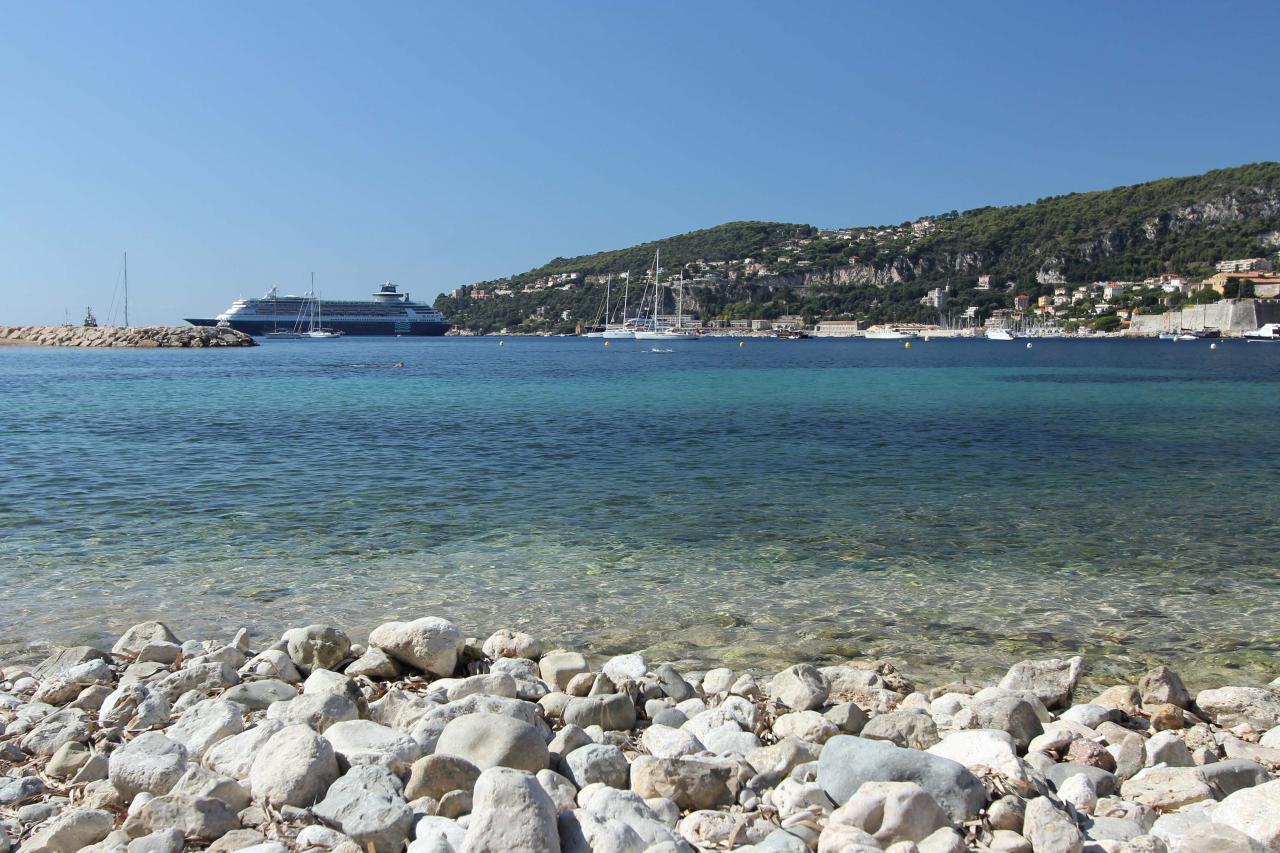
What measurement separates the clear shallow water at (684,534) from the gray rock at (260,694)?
196cm

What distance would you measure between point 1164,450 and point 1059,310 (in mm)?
160034

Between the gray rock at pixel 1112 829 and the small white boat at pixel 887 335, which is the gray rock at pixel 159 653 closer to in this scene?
the gray rock at pixel 1112 829

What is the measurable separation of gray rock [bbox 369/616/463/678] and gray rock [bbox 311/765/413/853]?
1564 millimetres

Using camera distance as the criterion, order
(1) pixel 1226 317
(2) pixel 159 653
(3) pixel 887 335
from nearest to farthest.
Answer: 1. (2) pixel 159 653
2. (1) pixel 1226 317
3. (3) pixel 887 335

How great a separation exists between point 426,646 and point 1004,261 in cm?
19321

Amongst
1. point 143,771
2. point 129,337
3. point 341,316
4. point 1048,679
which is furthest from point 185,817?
point 341,316

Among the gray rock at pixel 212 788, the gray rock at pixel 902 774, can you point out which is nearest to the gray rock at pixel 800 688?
the gray rock at pixel 902 774

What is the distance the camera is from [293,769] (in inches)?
140

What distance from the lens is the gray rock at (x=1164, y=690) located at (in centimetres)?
485

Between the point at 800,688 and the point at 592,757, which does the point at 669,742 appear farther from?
the point at 800,688

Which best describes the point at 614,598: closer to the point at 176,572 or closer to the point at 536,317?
the point at 176,572

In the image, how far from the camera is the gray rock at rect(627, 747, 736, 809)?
3631mm

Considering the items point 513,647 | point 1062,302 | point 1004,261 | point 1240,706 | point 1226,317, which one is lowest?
point 1240,706

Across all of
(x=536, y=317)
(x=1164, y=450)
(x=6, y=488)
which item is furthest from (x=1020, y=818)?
(x=536, y=317)
